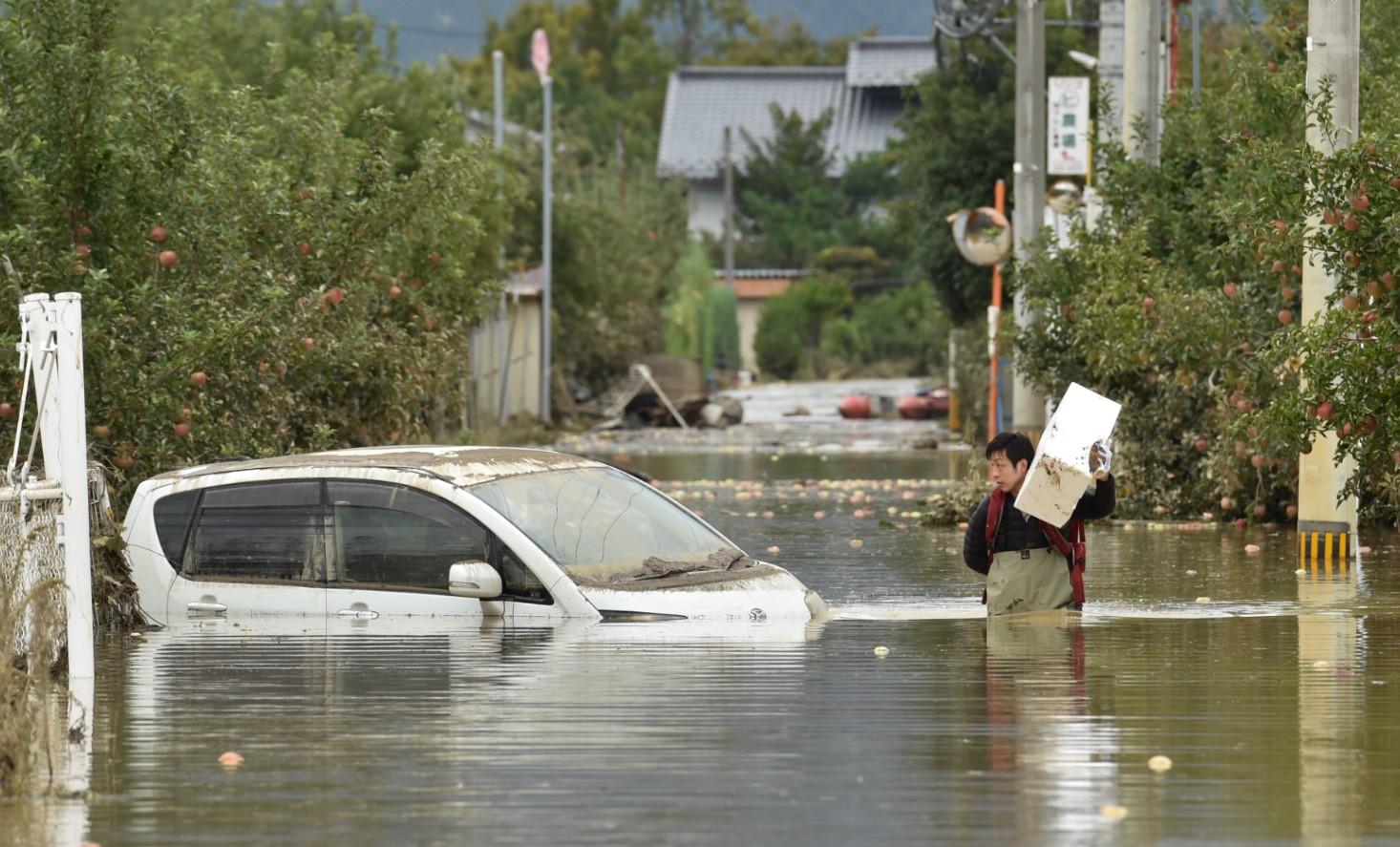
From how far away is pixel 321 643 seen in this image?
11164 millimetres

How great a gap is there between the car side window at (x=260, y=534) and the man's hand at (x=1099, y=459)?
11.8 ft

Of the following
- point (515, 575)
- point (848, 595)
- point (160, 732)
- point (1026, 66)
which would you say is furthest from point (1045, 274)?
point (160, 732)

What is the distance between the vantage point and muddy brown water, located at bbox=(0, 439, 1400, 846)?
281 inches

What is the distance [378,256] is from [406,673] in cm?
959

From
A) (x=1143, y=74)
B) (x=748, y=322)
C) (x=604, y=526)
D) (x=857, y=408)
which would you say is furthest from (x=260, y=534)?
(x=748, y=322)

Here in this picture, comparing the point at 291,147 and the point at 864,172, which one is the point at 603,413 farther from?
the point at 864,172

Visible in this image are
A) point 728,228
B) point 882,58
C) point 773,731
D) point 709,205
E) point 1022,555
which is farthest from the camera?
point 882,58

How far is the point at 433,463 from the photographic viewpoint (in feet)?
38.0

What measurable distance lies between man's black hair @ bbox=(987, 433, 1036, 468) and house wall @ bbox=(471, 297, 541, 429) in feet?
79.2

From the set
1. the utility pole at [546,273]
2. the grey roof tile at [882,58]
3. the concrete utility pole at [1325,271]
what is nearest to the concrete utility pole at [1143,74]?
the concrete utility pole at [1325,271]

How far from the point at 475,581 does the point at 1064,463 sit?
2.71m

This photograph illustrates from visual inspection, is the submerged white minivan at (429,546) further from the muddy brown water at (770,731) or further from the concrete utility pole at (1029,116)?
the concrete utility pole at (1029,116)

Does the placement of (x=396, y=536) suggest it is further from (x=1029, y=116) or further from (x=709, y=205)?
(x=709, y=205)

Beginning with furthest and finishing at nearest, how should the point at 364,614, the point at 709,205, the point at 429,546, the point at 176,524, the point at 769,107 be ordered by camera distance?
the point at 709,205 < the point at 769,107 < the point at 176,524 < the point at 364,614 < the point at 429,546
